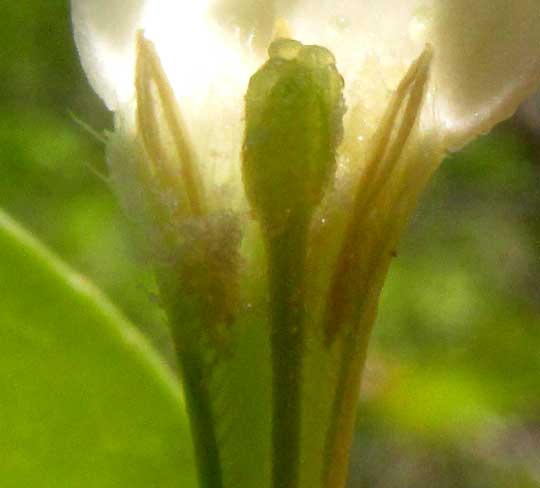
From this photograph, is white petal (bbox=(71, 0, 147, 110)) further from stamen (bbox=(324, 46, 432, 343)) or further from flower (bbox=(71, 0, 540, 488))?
stamen (bbox=(324, 46, 432, 343))

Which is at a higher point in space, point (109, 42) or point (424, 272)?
point (424, 272)

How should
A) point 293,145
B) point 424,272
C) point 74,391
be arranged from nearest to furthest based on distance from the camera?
point 293,145 → point 74,391 → point 424,272

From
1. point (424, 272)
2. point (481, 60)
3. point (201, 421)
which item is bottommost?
point (201, 421)

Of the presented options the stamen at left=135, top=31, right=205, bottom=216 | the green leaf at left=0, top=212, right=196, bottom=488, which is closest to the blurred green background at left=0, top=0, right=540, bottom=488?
the green leaf at left=0, top=212, right=196, bottom=488

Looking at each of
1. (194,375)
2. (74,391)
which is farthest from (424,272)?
(194,375)

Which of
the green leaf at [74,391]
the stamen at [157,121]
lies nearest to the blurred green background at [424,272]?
the green leaf at [74,391]

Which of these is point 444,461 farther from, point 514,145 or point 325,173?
point 325,173

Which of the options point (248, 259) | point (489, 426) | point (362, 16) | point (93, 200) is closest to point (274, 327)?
point (248, 259)

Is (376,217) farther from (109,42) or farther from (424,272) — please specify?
(424,272)
